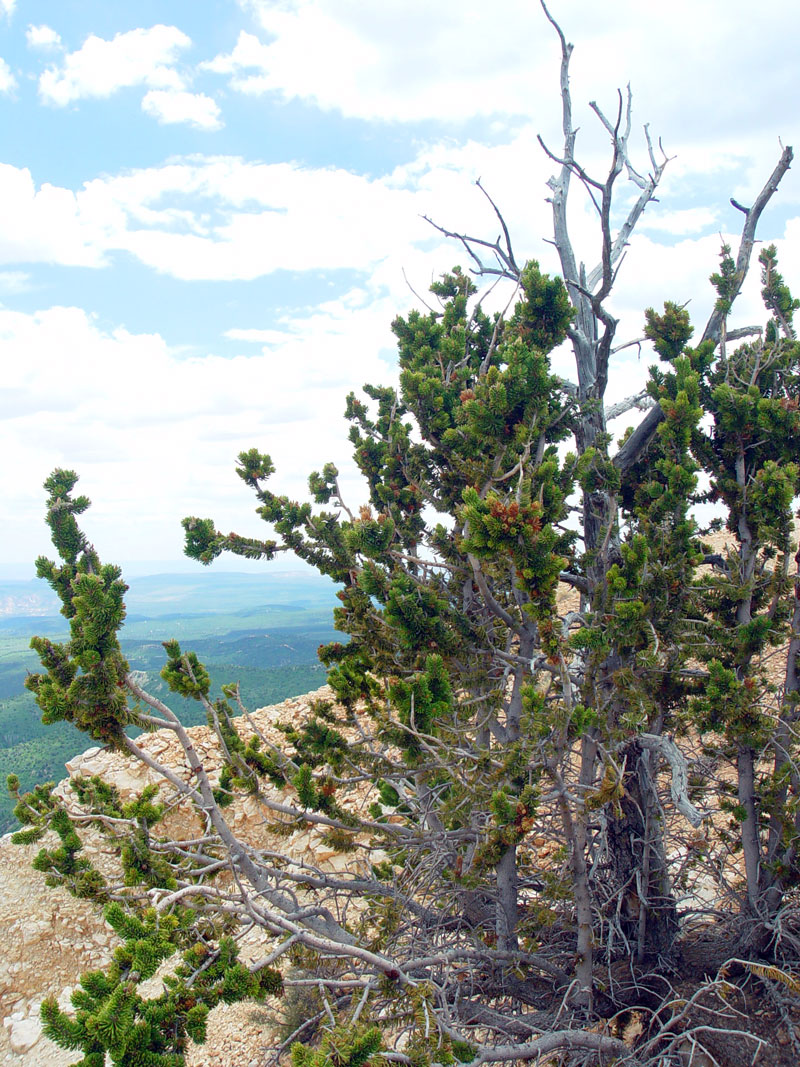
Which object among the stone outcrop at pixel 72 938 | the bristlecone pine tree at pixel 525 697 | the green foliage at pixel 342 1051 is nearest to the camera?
the green foliage at pixel 342 1051

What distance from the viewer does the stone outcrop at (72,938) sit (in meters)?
8.38

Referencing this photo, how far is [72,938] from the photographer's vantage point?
1030 centimetres

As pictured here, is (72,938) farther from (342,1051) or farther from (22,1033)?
(342,1051)

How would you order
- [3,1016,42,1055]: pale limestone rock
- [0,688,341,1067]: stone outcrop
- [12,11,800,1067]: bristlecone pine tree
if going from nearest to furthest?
1. [12,11,800,1067]: bristlecone pine tree
2. [0,688,341,1067]: stone outcrop
3. [3,1016,42,1055]: pale limestone rock

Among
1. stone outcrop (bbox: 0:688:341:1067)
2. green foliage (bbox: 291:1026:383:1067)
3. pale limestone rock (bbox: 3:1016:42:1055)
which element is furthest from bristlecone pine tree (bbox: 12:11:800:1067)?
pale limestone rock (bbox: 3:1016:42:1055)

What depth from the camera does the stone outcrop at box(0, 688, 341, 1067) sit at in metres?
8.38

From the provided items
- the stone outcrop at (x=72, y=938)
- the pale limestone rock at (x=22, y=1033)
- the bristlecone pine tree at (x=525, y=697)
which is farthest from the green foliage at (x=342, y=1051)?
the pale limestone rock at (x=22, y=1033)

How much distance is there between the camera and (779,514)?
17.5 feet

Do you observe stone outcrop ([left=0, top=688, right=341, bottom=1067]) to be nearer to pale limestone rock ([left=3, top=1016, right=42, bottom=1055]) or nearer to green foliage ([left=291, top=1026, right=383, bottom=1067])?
pale limestone rock ([left=3, top=1016, right=42, bottom=1055])

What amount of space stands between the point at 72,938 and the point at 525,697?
Answer: 407 inches

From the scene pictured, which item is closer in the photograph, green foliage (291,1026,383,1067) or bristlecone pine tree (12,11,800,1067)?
green foliage (291,1026,383,1067)

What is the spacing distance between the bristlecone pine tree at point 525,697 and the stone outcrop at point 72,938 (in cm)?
181

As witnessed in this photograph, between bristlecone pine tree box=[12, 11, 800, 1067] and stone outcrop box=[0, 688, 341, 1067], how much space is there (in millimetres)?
1810

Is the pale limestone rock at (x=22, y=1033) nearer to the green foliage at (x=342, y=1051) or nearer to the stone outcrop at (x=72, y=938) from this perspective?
the stone outcrop at (x=72, y=938)
